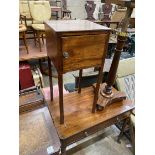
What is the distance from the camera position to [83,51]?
840 mm

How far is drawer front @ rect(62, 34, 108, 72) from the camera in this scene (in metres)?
0.78

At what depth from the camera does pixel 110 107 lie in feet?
4.01

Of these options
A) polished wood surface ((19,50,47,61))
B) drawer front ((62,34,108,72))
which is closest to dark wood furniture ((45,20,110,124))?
drawer front ((62,34,108,72))

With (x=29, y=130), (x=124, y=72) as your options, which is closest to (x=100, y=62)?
(x=29, y=130)

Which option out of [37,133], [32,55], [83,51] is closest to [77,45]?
[83,51]

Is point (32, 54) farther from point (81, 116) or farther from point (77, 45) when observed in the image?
point (77, 45)

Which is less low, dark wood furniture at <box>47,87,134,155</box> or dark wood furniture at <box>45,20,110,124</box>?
dark wood furniture at <box>45,20,110,124</box>

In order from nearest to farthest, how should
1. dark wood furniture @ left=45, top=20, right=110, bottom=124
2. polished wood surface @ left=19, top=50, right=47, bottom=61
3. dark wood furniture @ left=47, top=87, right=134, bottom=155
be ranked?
1. dark wood furniture @ left=45, top=20, right=110, bottom=124
2. dark wood furniture @ left=47, top=87, right=134, bottom=155
3. polished wood surface @ left=19, top=50, right=47, bottom=61

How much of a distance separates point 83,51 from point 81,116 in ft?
1.55

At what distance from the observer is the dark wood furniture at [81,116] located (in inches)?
39.1

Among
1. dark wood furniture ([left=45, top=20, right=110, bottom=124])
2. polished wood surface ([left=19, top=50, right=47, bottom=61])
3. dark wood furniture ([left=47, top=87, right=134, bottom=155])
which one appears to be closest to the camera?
dark wood furniture ([left=45, top=20, right=110, bottom=124])

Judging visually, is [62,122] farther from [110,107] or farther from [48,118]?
[110,107]

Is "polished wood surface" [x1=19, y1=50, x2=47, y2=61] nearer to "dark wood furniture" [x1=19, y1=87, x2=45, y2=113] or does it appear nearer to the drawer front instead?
"dark wood furniture" [x1=19, y1=87, x2=45, y2=113]
